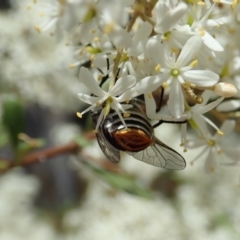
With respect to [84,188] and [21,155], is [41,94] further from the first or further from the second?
[84,188]

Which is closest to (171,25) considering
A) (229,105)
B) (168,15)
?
(168,15)

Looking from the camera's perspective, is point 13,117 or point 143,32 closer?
point 143,32

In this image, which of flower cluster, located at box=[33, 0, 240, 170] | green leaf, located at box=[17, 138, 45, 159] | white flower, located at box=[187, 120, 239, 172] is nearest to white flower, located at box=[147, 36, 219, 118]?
flower cluster, located at box=[33, 0, 240, 170]

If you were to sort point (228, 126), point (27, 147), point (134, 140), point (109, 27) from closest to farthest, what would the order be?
point (109, 27) → point (134, 140) → point (228, 126) → point (27, 147)

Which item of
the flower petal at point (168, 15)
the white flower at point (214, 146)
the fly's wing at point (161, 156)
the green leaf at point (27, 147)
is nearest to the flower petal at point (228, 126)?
the white flower at point (214, 146)

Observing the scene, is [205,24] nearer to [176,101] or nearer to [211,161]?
[176,101]
